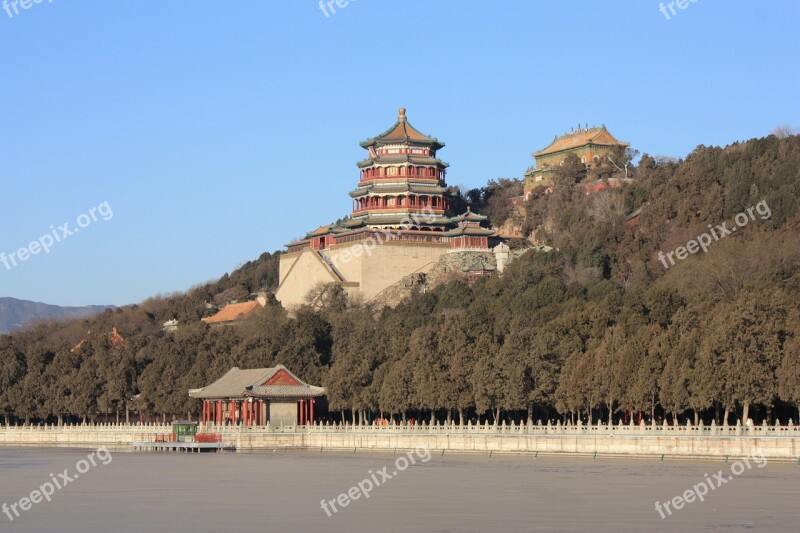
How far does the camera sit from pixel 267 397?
258 ft

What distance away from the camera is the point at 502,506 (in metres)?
34.3

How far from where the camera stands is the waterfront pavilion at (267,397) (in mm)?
78500

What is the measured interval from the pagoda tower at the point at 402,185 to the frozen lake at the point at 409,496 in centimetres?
5059

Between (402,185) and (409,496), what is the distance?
7108 cm

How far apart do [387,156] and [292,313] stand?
51.4 feet

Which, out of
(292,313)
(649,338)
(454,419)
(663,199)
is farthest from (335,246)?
(649,338)

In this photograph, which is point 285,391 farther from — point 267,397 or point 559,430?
point 559,430

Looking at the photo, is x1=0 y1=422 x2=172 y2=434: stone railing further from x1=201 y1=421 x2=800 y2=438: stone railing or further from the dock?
x1=201 y1=421 x2=800 y2=438: stone railing

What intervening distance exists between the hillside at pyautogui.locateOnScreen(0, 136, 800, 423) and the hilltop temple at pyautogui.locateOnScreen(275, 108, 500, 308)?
3.53 metres

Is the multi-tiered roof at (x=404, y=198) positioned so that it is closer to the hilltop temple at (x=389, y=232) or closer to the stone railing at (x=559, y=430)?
the hilltop temple at (x=389, y=232)

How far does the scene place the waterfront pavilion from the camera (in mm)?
78500

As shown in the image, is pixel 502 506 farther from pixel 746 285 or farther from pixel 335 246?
pixel 335 246

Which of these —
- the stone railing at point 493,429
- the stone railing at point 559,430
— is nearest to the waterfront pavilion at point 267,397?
the stone railing at point 493,429

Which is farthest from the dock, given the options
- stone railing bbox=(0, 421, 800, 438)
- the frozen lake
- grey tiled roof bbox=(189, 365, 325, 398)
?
the frozen lake
